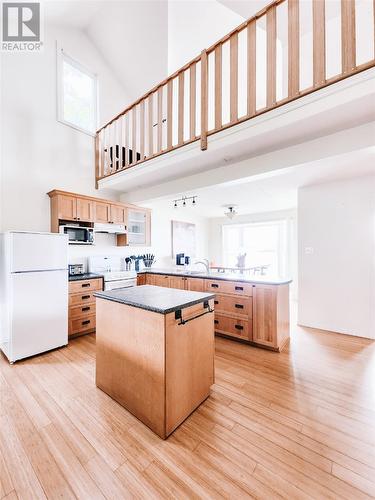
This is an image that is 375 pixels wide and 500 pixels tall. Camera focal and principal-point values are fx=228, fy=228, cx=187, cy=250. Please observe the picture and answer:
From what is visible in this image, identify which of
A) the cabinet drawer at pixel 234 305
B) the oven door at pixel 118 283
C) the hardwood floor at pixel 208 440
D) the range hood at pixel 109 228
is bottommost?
the hardwood floor at pixel 208 440

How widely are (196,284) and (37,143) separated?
3446 millimetres

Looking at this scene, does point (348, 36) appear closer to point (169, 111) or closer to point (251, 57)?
point (251, 57)

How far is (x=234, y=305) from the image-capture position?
3262 mm

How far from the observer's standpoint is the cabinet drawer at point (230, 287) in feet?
10.3

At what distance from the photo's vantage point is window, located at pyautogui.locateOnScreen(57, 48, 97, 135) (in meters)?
4.02

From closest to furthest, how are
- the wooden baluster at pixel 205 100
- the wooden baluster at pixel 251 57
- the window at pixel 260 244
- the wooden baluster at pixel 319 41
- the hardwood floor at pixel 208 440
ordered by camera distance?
1. the hardwood floor at pixel 208 440
2. the wooden baluster at pixel 319 41
3. the wooden baluster at pixel 251 57
4. the wooden baluster at pixel 205 100
5. the window at pixel 260 244

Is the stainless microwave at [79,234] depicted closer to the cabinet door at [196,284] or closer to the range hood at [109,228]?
the range hood at [109,228]

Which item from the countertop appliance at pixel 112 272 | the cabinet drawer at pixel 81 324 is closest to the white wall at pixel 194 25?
the countertop appliance at pixel 112 272

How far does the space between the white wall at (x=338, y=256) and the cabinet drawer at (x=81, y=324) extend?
353cm

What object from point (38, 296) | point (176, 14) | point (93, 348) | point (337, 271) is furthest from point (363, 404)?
point (176, 14)

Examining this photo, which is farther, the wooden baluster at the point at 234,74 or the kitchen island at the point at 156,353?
the wooden baluster at the point at 234,74

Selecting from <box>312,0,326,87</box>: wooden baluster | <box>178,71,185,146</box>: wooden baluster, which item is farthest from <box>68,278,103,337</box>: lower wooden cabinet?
<box>312,0,326,87</box>: wooden baluster

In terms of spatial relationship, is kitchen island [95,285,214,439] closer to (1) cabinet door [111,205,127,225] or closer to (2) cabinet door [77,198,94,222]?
(2) cabinet door [77,198,94,222]

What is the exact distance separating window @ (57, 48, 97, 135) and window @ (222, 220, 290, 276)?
492cm
